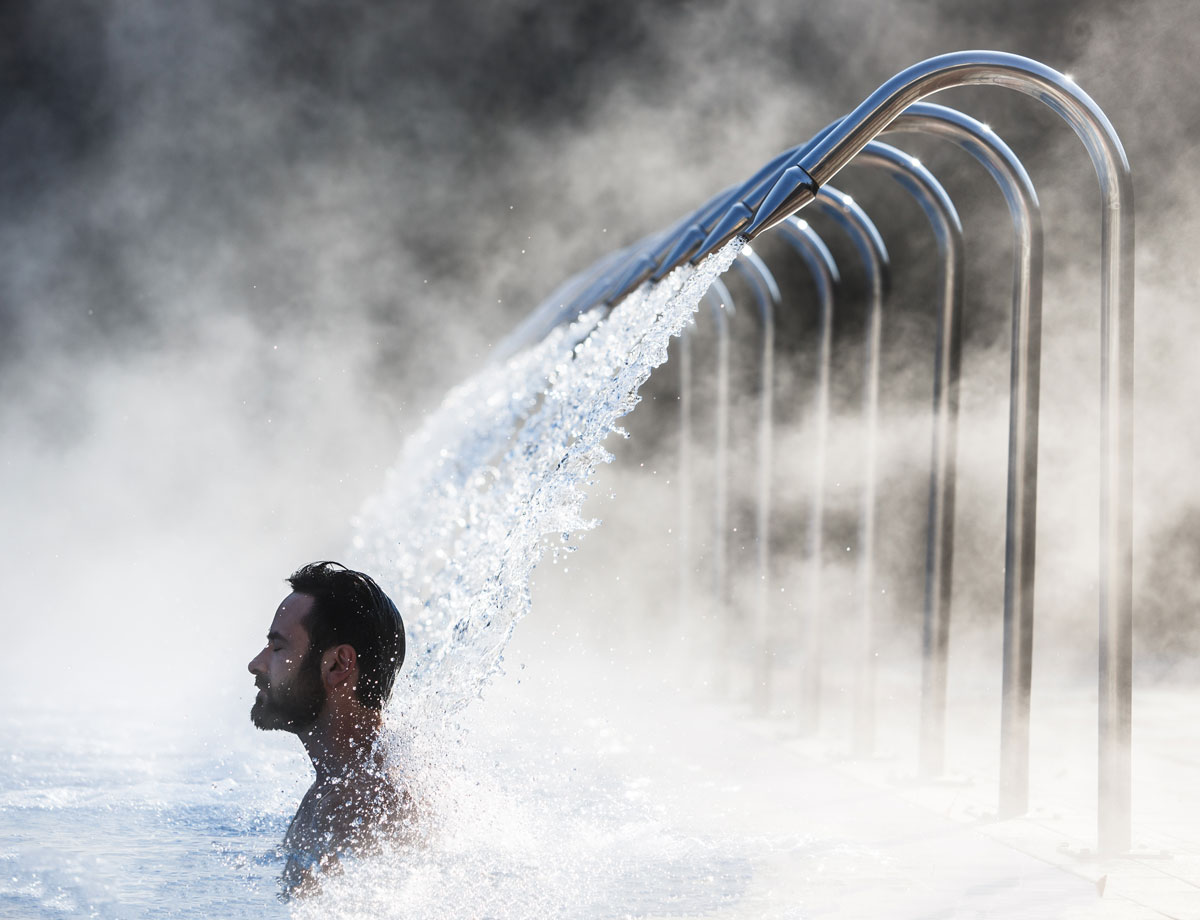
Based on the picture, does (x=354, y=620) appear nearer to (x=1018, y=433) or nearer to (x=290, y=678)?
(x=290, y=678)

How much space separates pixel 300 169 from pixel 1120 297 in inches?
333

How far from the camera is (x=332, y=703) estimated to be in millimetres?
2672

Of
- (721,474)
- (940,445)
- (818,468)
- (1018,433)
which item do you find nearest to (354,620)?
(1018,433)

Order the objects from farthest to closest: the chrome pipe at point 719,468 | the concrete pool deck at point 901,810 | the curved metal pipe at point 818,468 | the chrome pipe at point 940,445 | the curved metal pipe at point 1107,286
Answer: the chrome pipe at point 719,468
the curved metal pipe at point 818,468
the chrome pipe at point 940,445
the curved metal pipe at point 1107,286
the concrete pool deck at point 901,810

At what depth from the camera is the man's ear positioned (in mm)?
2654

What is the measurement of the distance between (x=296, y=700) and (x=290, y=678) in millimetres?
50

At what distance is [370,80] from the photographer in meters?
10.4

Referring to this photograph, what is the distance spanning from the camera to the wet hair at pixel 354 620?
2.66 meters

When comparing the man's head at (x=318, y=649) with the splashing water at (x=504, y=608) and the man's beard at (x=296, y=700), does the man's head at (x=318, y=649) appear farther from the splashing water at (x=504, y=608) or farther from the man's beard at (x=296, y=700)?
the splashing water at (x=504, y=608)

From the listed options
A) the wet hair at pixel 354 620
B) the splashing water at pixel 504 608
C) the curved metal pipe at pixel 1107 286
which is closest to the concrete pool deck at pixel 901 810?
the curved metal pipe at pixel 1107 286

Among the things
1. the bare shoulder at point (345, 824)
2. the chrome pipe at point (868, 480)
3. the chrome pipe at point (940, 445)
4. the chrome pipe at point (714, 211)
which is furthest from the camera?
the chrome pipe at point (868, 480)

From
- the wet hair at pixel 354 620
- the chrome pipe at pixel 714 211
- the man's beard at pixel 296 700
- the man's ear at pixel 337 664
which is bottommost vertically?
the man's beard at pixel 296 700

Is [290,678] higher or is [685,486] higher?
[685,486]

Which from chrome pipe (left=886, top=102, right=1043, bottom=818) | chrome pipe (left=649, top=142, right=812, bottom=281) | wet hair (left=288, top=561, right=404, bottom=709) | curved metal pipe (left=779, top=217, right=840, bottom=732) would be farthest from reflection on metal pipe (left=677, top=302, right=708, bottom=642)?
A: wet hair (left=288, top=561, right=404, bottom=709)
